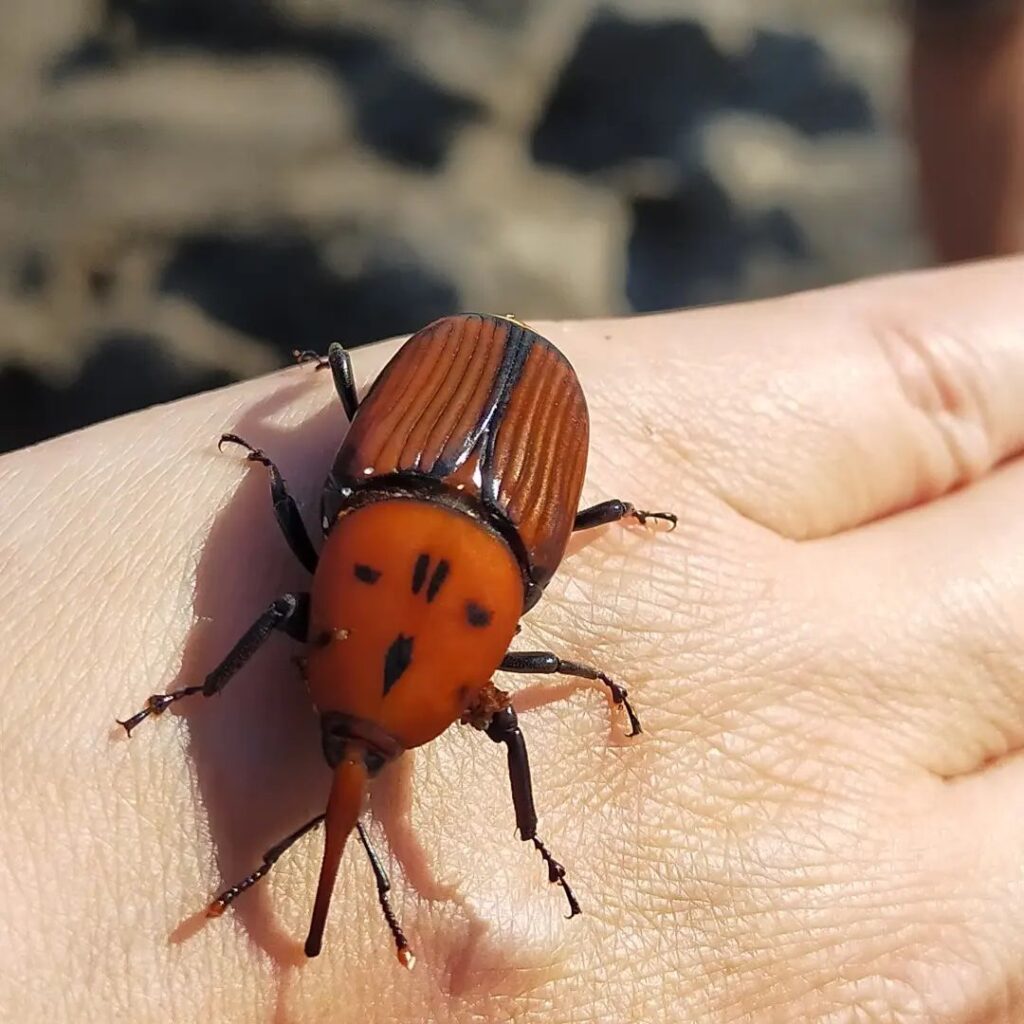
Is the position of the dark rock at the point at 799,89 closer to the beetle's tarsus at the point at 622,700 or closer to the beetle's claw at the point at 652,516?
the beetle's claw at the point at 652,516

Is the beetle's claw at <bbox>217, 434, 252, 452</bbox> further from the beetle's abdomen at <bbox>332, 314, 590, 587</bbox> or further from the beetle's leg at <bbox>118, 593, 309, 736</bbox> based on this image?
the beetle's leg at <bbox>118, 593, 309, 736</bbox>

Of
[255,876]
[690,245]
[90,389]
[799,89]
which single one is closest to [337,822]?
[255,876]

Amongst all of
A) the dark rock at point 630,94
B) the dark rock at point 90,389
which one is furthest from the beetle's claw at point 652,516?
the dark rock at point 630,94

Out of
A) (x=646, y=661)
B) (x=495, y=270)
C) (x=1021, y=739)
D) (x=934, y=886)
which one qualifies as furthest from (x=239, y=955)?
(x=495, y=270)

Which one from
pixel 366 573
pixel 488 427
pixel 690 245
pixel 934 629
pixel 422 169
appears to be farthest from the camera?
pixel 690 245

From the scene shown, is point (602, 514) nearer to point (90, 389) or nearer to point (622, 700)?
point (622, 700)

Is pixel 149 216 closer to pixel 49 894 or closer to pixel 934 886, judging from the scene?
pixel 49 894
